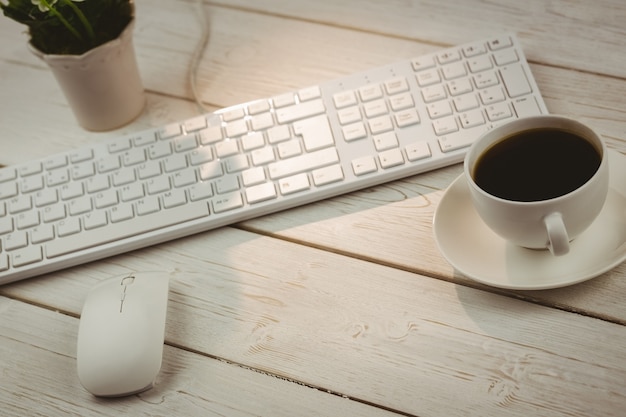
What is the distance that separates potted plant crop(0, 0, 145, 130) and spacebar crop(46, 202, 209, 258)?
17 centimetres

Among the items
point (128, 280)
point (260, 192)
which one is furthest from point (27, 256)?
point (260, 192)

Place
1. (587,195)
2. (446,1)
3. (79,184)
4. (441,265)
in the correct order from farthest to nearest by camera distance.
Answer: (446,1) < (79,184) < (441,265) < (587,195)

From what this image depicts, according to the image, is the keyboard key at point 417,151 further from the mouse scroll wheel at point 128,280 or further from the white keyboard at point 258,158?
the mouse scroll wheel at point 128,280

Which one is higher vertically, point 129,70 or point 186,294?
point 129,70

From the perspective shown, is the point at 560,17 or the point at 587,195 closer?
the point at 587,195

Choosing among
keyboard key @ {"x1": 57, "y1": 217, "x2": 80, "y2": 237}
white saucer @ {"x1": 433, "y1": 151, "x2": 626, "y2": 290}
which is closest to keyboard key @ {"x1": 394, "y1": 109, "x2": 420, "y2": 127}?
white saucer @ {"x1": 433, "y1": 151, "x2": 626, "y2": 290}

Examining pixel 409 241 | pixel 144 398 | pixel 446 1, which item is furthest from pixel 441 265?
pixel 446 1

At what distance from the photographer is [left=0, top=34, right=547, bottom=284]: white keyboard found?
73 cm

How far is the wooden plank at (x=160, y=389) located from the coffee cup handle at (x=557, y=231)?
0.19 meters

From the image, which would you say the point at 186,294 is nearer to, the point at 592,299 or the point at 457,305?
the point at 457,305

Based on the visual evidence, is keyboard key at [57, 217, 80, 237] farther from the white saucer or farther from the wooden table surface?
the white saucer

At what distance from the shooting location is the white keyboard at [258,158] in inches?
28.7

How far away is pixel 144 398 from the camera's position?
0.63 metres

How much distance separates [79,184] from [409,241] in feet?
1.15
